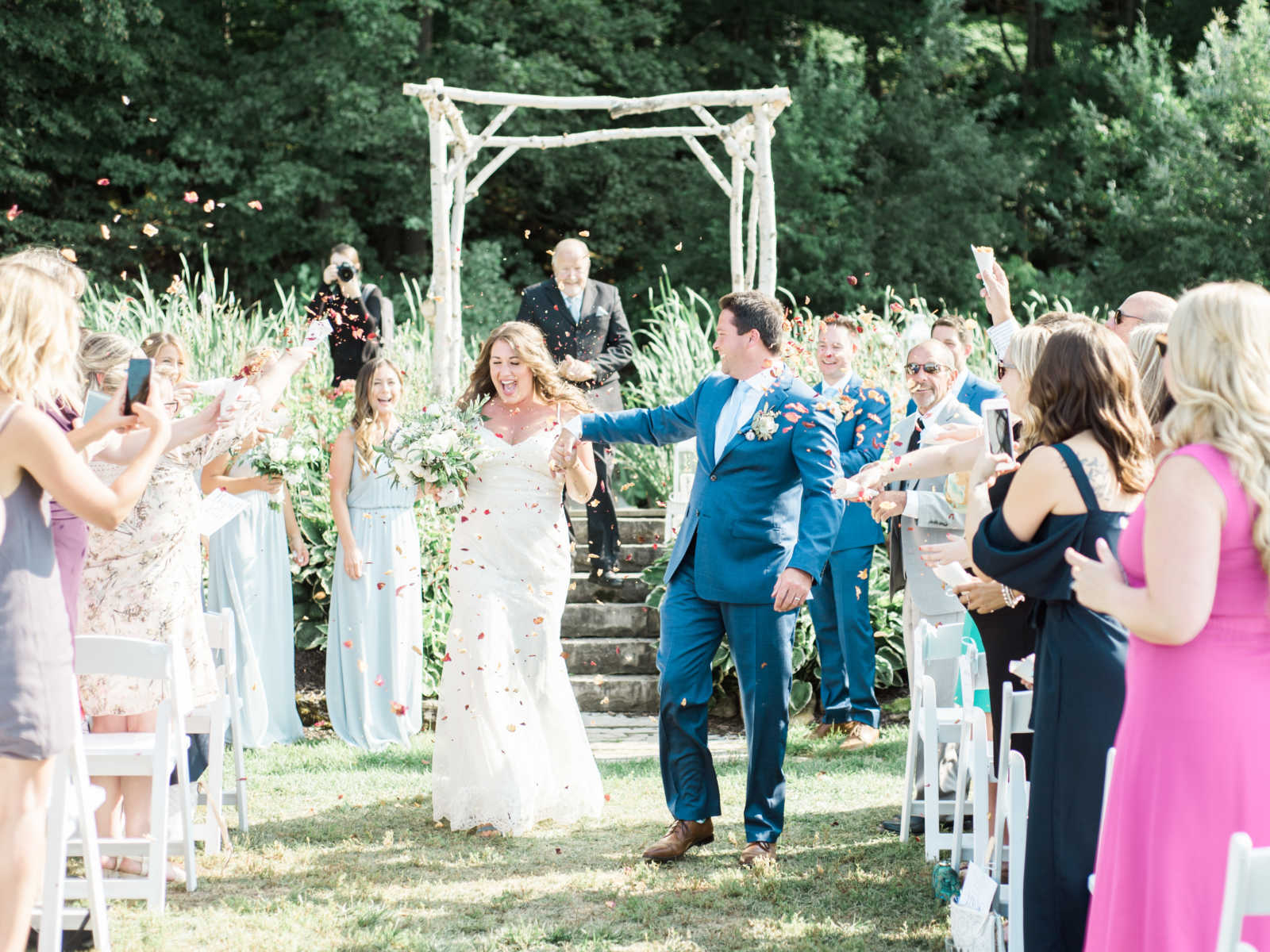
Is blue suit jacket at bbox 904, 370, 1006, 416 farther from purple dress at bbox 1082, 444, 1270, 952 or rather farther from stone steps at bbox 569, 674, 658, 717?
purple dress at bbox 1082, 444, 1270, 952

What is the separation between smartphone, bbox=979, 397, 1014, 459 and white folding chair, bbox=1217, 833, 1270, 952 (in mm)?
1563

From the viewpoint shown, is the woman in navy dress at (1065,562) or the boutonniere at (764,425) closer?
the woman in navy dress at (1065,562)

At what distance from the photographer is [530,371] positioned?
19.2 feet

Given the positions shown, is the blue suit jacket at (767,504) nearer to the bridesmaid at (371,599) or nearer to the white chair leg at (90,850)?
the white chair leg at (90,850)

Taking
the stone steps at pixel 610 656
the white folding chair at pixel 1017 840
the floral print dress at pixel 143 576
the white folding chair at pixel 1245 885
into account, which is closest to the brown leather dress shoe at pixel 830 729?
the stone steps at pixel 610 656

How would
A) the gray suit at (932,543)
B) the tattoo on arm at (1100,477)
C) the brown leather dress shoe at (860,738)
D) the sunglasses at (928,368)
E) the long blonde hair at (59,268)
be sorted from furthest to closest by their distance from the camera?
the brown leather dress shoe at (860,738), the sunglasses at (928,368), the gray suit at (932,543), the long blonde hair at (59,268), the tattoo on arm at (1100,477)

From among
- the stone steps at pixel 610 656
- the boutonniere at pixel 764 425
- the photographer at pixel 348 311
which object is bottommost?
the stone steps at pixel 610 656

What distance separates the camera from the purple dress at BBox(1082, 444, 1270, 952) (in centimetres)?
271

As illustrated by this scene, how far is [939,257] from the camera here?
1925 centimetres

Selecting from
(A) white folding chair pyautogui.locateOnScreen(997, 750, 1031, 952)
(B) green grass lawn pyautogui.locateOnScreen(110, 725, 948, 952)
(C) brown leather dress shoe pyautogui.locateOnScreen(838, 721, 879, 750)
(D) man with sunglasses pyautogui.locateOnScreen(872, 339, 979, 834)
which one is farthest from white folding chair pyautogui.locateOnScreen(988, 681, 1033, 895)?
(C) brown leather dress shoe pyautogui.locateOnScreen(838, 721, 879, 750)

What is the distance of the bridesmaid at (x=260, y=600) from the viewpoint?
7.20m

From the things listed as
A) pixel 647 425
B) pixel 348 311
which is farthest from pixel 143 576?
pixel 348 311

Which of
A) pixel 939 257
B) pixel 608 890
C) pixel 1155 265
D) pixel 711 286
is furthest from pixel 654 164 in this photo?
pixel 608 890

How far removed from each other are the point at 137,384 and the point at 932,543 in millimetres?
3709
